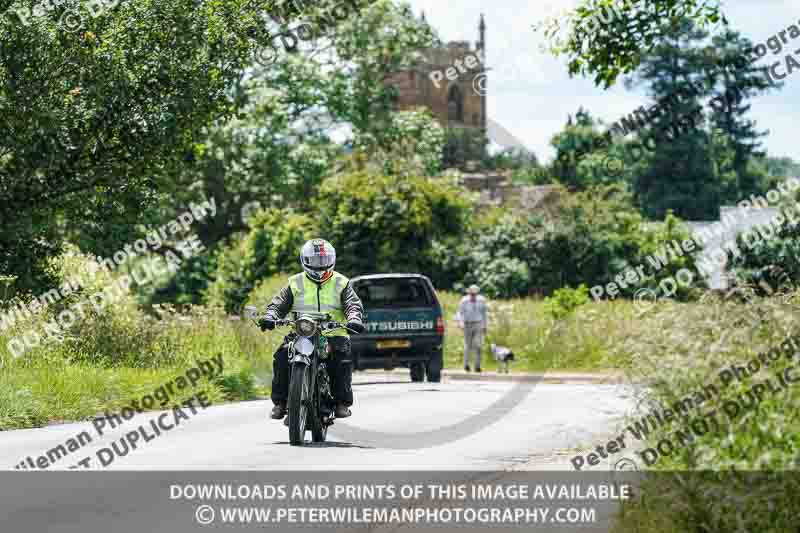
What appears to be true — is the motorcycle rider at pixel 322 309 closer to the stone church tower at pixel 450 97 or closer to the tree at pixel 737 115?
the tree at pixel 737 115

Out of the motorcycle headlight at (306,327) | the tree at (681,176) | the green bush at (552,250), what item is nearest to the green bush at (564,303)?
the green bush at (552,250)

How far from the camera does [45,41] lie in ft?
63.9

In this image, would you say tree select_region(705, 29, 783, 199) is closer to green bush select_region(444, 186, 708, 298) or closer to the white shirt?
green bush select_region(444, 186, 708, 298)

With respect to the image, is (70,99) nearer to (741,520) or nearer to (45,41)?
(45,41)

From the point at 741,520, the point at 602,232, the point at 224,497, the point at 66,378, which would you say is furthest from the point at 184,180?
the point at 741,520

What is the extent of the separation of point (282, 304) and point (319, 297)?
0.41 meters

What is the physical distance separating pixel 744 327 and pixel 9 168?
14434mm

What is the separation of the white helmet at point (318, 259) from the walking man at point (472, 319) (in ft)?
56.3

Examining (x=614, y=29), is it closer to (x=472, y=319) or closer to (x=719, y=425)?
(x=719, y=425)

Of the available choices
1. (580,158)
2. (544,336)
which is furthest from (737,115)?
Answer: (544,336)

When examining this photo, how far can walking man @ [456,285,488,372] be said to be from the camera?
99.3 ft

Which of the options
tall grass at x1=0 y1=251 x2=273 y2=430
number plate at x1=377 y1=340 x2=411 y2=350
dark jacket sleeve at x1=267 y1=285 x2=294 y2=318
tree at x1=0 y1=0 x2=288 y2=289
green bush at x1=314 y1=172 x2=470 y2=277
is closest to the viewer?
dark jacket sleeve at x1=267 y1=285 x2=294 y2=318

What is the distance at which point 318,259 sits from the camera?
12.7m

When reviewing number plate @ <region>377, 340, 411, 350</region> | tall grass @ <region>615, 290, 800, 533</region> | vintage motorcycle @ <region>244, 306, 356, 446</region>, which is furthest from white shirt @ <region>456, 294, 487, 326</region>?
tall grass @ <region>615, 290, 800, 533</region>
